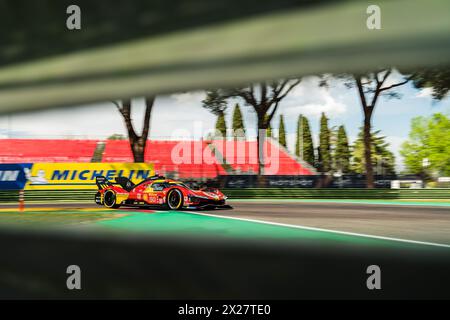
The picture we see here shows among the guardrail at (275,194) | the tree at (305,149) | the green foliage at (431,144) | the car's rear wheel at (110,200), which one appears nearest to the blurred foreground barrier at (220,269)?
the car's rear wheel at (110,200)

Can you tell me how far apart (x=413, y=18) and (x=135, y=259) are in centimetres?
535

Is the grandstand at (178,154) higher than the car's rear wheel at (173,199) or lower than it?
higher

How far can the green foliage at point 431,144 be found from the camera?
32275mm

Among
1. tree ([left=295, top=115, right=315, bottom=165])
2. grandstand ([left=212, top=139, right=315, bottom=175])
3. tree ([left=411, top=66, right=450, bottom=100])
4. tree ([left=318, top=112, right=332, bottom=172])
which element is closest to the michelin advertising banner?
grandstand ([left=212, top=139, right=315, bottom=175])

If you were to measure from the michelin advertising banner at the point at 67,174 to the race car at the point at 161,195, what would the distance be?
5.57 metres

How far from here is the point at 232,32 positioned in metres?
7.88

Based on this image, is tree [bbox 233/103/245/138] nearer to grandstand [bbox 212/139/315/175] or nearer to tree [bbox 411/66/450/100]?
grandstand [bbox 212/139/315/175]

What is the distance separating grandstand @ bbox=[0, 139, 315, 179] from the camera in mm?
20641

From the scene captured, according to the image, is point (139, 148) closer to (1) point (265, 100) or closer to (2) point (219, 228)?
(1) point (265, 100)

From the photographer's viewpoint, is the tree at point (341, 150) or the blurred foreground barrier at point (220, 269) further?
the tree at point (341, 150)

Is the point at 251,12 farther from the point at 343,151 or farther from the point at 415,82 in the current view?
the point at 343,151

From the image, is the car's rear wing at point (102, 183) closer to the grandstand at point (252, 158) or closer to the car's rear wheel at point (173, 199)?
the car's rear wheel at point (173, 199)

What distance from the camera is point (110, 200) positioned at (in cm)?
1286

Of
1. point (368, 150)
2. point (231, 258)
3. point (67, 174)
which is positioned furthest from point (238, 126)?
point (231, 258)
